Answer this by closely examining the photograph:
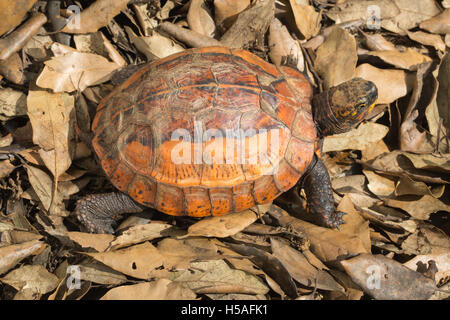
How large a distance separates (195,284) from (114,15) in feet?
9.13

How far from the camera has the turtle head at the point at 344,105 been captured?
2994 mm

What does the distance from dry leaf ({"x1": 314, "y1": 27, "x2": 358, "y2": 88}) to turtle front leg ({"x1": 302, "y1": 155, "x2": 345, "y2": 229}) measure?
1002 millimetres

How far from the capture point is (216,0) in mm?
3506

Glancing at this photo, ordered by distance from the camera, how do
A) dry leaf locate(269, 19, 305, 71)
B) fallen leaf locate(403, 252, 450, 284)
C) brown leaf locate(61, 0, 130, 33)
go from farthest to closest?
dry leaf locate(269, 19, 305, 71) < brown leaf locate(61, 0, 130, 33) < fallen leaf locate(403, 252, 450, 284)

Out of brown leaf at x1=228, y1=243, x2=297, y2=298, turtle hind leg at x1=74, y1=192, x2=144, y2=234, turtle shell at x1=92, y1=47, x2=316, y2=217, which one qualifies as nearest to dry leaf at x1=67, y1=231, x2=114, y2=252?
turtle hind leg at x1=74, y1=192, x2=144, y2=234

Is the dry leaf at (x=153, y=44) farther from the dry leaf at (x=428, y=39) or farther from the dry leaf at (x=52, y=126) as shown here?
the dry leaf at (x=428, y=39)

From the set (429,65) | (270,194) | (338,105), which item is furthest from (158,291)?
(429,65)

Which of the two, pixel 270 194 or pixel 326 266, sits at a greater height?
pixel 270 194

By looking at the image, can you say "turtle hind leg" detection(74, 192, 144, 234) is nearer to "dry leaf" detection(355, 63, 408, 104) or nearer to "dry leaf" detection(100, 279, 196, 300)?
"dry leaf" detection(100, 279, 196, 300)

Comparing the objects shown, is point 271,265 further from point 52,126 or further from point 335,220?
point 52,126

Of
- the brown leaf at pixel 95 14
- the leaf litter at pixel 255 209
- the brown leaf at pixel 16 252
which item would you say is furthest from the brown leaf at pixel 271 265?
the brown leaf at pixel 95 14

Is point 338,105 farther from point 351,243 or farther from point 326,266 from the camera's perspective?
point 326,266

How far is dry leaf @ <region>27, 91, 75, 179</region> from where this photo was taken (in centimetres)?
303

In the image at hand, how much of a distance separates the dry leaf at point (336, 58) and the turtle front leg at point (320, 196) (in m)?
1.00
